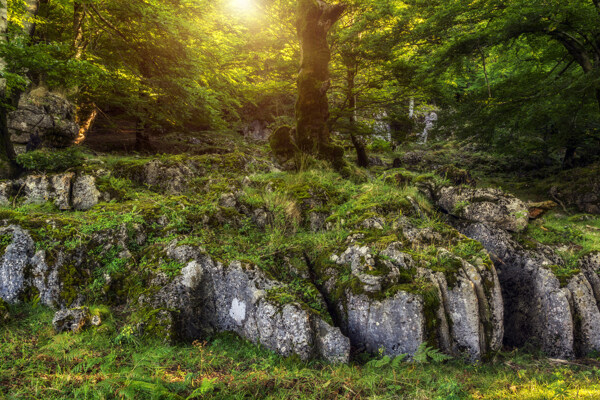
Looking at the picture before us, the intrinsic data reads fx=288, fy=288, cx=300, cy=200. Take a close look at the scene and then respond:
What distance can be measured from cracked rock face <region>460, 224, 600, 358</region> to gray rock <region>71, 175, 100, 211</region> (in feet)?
26.9

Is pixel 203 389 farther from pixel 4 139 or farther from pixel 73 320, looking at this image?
pixel 4 139

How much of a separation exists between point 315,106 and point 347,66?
3067 mm

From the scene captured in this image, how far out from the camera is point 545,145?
13.0m

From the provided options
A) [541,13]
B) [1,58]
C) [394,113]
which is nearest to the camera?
[1,58]

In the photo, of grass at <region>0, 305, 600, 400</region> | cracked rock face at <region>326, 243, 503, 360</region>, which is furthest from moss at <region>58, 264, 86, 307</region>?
cracked rock face at <region>326, 243, 503, 360</region>

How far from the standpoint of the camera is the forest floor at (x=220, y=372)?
8.30ft

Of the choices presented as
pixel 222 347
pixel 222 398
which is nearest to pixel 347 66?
pixel 222 347

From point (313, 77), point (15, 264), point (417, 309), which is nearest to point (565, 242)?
point (417, 309)

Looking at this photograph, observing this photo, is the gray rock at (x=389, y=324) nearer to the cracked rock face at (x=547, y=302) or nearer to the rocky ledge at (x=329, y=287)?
the rocky ledge at (x=329, y=287)

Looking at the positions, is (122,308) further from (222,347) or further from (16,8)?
(16,8)

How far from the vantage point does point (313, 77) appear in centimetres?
980

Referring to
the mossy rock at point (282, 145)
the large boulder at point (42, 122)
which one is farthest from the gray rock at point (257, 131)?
the large boulder at point (42, 122)

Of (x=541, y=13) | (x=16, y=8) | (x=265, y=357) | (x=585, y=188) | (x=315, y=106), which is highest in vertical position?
(x=541, y=13)

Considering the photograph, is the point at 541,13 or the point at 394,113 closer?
the point at 541,13
